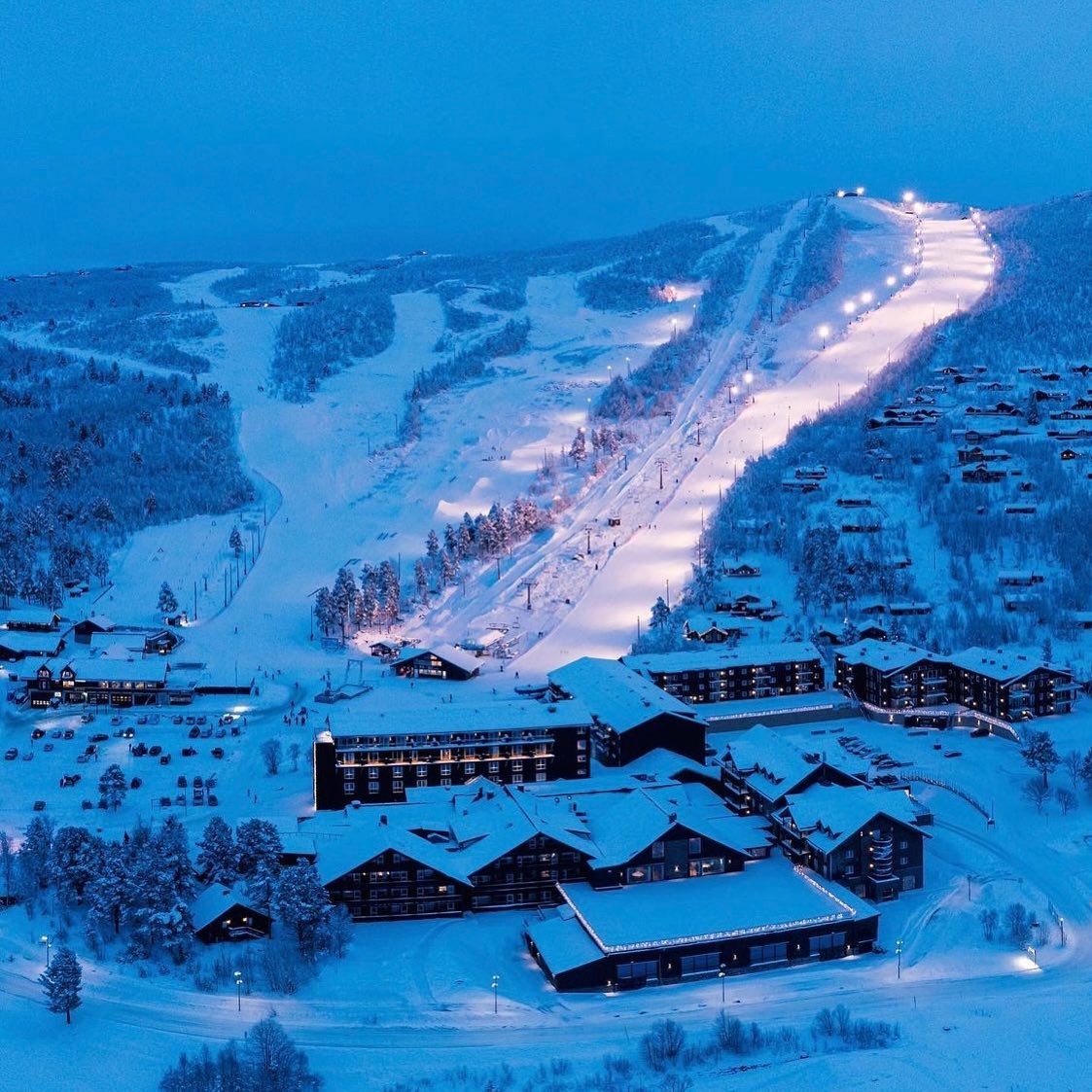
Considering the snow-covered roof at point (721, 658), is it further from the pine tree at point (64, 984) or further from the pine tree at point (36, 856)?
the pine tree at point (64, 984)

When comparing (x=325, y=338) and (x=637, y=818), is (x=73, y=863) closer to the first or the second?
(x=637, y=818)

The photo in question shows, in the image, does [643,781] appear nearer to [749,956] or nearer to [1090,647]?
[749,956]

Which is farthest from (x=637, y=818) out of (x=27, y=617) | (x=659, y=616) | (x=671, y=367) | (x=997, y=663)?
(x=671, y=367)

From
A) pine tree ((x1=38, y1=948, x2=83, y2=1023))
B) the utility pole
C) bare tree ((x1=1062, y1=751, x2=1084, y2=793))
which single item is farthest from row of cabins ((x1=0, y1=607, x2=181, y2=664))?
bare tree ((x1=1062, y1=751, x2=1084, y2=793))

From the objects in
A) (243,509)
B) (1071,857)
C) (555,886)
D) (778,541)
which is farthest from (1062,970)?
(243,509)

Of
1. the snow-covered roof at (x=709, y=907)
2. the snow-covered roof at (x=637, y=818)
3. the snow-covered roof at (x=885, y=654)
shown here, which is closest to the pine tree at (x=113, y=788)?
the snow-covered roof at (x=637, y=818)

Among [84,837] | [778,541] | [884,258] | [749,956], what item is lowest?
[749,956]
